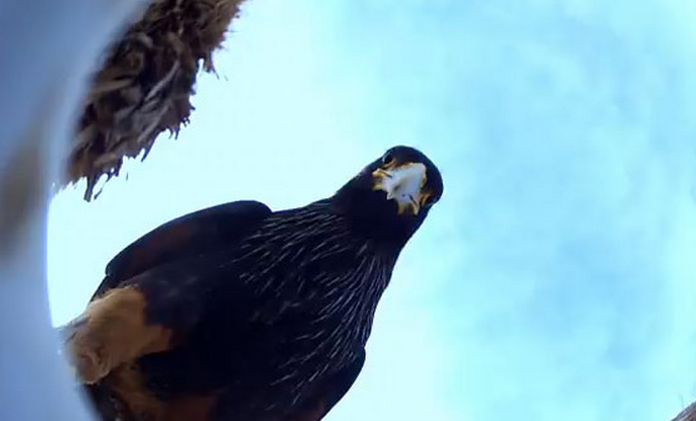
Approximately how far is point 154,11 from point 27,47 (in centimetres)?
21

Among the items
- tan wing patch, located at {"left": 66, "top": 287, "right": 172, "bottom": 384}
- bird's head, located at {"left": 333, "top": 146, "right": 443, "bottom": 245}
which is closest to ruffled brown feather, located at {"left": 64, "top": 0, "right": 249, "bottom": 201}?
tan wing patch, located at {"left": 66, "top": 287, "right": 172, "bottom": 384}

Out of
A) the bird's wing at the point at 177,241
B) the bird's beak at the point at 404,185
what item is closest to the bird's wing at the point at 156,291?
the bird's wing at the point at 177,241

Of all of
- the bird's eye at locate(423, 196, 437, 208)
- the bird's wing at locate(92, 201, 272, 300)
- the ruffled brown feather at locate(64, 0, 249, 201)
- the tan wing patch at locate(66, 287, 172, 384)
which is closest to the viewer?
the ruffled brown feather at locate(64, 0, 249, 201)

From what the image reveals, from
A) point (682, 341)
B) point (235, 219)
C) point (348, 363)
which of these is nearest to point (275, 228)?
point (235, 219)

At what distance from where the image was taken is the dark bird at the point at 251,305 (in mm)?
700

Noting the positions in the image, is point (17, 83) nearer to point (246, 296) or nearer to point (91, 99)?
point (91, 99)

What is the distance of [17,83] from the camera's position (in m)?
0.25

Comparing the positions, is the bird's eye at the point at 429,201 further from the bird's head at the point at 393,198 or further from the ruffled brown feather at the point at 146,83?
the ruffled brown feather at the point at 146,83

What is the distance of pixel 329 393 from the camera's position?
0.82m

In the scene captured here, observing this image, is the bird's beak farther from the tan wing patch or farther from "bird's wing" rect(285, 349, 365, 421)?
the tan wing patch

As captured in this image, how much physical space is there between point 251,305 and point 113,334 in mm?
133

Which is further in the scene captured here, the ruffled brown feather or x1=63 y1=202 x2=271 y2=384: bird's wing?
x1=63 y1=202 x2=271 y2=384: bird's wing

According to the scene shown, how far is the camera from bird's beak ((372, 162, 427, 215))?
85cm

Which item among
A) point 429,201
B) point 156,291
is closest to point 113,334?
point 156,291
